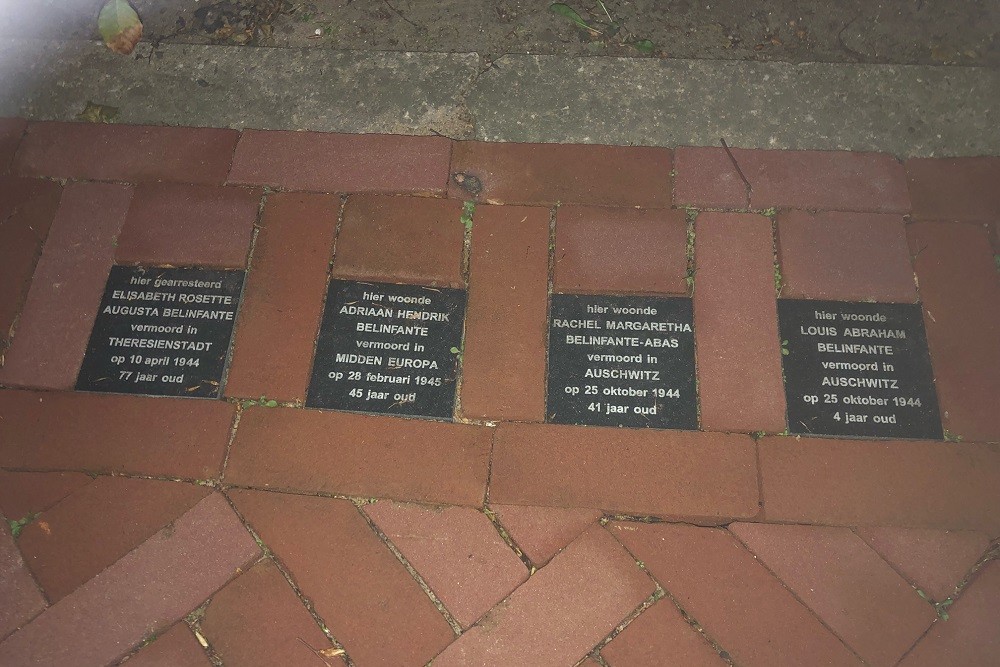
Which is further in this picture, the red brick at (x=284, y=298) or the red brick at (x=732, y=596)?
the red brick at (x=284, y=298)

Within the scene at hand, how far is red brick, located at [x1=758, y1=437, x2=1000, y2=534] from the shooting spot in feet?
5.99

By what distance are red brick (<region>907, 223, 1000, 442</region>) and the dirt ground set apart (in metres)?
0.77

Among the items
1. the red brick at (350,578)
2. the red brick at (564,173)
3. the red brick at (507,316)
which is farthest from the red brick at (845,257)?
the red brick at (350,578)

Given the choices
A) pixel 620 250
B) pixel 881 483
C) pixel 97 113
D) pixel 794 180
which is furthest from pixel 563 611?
pixel 97 113

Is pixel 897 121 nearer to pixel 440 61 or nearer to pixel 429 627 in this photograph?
pixel 440 61

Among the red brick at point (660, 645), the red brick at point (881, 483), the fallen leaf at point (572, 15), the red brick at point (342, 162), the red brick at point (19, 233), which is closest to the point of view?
the red brick at point (660, 645)

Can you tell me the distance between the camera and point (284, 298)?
79.7 inches

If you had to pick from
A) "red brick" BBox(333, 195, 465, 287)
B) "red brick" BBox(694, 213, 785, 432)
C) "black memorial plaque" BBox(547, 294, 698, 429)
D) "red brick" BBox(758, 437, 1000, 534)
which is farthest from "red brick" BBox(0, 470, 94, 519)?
"red brick" BBox(758, 437, 1000, 534)

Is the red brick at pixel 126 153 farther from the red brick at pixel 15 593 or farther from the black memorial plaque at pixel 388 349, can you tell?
the red brick at pixel 15 593

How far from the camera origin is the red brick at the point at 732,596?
1.73 m

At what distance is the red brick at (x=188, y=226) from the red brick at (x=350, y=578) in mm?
819

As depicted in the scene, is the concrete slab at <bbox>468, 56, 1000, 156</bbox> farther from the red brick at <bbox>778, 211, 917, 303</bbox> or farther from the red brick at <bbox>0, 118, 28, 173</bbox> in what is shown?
the red brick at <bbox>0, 118, 28, 173</bbox>

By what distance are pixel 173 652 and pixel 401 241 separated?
4.65 feet

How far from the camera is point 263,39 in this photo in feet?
7.86
